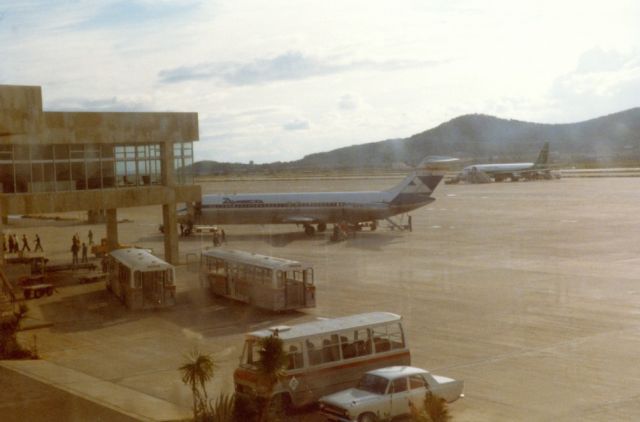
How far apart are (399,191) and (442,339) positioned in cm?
3978

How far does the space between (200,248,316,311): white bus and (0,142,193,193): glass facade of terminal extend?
1137cm

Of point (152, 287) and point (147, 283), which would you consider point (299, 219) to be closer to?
point (147, 283)

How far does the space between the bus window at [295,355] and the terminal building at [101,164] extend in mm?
23829

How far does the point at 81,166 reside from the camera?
4416 cm

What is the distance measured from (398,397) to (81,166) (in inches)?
1197

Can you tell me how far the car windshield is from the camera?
18.8 meters

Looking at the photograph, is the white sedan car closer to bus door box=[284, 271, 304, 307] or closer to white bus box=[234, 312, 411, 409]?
white bus box=[234, 312, 411, 409]

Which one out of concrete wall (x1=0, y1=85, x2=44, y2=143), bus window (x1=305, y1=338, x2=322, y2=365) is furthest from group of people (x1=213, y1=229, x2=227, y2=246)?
bus window (x1=305, y1=338, x2=322, y2=365)

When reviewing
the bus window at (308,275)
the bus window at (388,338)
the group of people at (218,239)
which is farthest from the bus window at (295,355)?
the group of people at (218,239)

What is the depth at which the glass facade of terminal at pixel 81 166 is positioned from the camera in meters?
42.0

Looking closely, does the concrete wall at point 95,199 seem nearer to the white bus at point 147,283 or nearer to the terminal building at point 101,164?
the terminal building at point 101,164

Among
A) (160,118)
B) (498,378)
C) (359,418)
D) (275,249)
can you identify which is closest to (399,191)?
(275,249)

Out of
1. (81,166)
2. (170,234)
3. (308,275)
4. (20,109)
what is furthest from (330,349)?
(170,234)

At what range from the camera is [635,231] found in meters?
59.9
